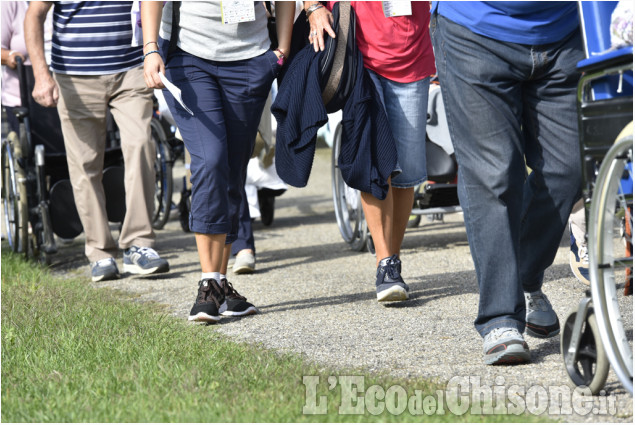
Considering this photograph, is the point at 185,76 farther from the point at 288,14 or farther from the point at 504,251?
the point at 504,251

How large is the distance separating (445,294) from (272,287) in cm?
107

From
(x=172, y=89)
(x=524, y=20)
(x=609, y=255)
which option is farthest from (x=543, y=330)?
(x=172, y=89)

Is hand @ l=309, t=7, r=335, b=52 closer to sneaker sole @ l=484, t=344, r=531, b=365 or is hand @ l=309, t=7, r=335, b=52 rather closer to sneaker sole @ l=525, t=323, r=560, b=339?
sneaker sole @ l=525, t=323, r=560, b=339

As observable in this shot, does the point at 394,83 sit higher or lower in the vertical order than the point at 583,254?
higher

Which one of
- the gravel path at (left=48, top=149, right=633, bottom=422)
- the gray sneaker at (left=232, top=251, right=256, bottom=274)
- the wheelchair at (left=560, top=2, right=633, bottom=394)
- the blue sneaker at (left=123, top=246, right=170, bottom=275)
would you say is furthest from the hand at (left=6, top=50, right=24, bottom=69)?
the wheelchair at (left=560, top=2, right=633, bottom=394)

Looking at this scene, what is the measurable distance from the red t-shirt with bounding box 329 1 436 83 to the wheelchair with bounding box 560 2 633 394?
182 centimetres

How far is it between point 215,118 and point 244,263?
1.77m

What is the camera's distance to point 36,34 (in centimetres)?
633

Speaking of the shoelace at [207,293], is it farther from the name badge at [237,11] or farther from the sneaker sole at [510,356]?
the sneaker sole at [510,356]

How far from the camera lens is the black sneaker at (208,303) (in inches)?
186

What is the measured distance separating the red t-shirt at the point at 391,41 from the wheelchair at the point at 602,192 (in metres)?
1.82

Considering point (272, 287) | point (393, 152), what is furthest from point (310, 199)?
point (393, 152)

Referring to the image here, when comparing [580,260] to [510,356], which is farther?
[580,260]

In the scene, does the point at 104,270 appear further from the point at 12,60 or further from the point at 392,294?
the point at 392,294
